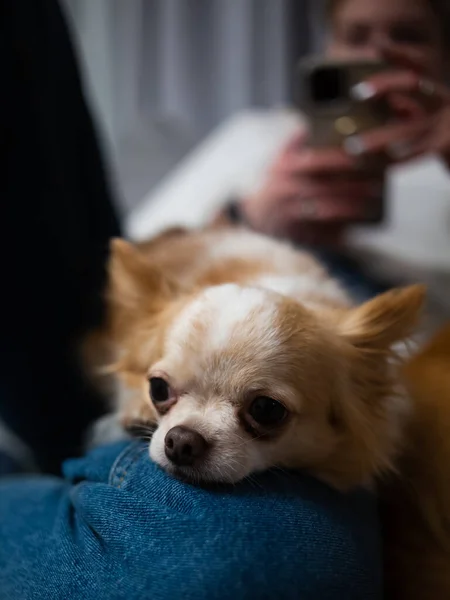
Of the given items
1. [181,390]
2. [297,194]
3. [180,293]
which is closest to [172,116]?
[297,194]

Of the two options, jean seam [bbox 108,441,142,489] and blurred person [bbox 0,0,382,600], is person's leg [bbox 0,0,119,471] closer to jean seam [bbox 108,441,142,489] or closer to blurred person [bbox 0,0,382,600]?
blurred person [bbox 0,0,382,600]

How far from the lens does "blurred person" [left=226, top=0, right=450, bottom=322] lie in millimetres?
1128

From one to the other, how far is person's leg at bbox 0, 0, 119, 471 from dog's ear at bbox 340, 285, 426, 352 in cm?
58

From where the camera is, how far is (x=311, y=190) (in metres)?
1.34

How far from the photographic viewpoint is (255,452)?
751mm

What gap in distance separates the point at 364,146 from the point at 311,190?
20 centimetres

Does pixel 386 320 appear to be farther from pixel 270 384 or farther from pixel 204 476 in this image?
pixel 204 476

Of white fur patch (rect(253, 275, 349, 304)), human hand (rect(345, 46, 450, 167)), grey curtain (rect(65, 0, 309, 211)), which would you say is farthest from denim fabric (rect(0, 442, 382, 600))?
grey curtain (rect(65, 0, 309, 211))

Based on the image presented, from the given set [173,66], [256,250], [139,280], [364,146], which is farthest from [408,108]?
[173,66]

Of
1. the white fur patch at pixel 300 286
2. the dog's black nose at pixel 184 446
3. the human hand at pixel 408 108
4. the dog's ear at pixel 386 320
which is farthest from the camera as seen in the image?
the human hand at pixel 408 108

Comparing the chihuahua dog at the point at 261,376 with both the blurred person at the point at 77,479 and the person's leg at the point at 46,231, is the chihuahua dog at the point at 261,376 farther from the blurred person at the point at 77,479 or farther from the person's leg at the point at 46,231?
the person's leg at the point at 46,231

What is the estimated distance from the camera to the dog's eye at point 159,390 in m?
0.81

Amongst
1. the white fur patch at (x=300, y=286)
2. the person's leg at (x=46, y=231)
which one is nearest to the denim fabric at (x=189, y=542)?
the white fur patch at (x=300, y=286)

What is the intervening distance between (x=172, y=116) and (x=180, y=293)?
6.14 ft
